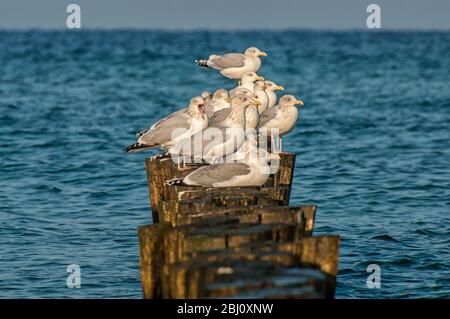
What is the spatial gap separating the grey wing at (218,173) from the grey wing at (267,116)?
113 inches

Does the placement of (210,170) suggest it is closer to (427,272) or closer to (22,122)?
(427,272)

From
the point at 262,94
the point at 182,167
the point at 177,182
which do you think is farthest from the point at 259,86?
the point at 177,182

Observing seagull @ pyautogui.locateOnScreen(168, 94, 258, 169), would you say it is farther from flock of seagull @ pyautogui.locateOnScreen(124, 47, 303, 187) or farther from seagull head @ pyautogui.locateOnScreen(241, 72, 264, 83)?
seagull head @ pyautogui.locateOnScreen(241, 72, 264, 83)

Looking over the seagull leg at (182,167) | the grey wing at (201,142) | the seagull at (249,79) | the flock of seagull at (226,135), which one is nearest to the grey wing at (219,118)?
the flock of seagull at (226,135)

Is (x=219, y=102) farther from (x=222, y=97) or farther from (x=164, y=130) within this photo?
(x=164, y=130)

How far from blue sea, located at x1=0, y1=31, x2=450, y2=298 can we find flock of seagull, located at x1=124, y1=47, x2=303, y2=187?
1313mm

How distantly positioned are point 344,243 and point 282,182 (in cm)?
228

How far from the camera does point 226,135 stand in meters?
9.86

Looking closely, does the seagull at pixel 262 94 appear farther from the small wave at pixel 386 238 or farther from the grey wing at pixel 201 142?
the grey wing at pixel 201 142

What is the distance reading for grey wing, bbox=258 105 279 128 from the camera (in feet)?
38.7

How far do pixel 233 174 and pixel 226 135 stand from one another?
1.04 m

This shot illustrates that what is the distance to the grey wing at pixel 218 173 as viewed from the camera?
884 centimetres

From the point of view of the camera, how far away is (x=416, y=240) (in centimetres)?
1244
